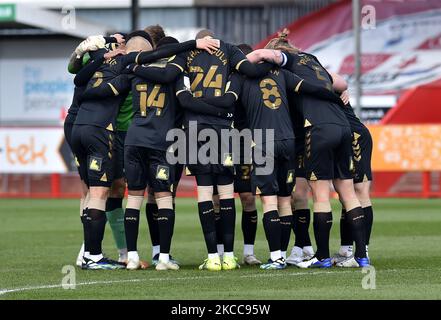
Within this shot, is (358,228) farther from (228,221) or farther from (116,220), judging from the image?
(116,220)

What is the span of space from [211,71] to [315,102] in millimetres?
1047

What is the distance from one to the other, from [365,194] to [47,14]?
2511 cm

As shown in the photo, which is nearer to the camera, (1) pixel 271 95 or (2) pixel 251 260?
(1) pixel 271 95

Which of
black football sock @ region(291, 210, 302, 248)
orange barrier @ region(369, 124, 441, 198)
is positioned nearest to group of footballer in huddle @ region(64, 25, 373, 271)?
black football sock @ region(291, 210, 302, 248)

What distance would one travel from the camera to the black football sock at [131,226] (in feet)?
37.4

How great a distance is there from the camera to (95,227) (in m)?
11.5

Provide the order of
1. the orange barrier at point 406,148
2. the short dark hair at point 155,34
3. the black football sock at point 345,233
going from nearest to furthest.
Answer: the short dark hair at point 155,34 < the black football sock at point 345,233 < the orange barrier at point 406,148

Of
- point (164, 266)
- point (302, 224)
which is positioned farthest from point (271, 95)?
point (164, 266)

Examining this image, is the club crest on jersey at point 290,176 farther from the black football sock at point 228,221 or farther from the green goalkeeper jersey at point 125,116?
the green goalkeeper jersey at point 125,116

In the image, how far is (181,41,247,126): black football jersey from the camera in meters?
11.2

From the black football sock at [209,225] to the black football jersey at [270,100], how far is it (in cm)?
89

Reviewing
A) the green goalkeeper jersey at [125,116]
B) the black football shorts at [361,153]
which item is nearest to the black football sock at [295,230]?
the black football shorts at [361,153]

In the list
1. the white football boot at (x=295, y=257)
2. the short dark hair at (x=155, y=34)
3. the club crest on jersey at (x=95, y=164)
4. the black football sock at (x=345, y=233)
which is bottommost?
the white football boot at (x=295, y=257)
